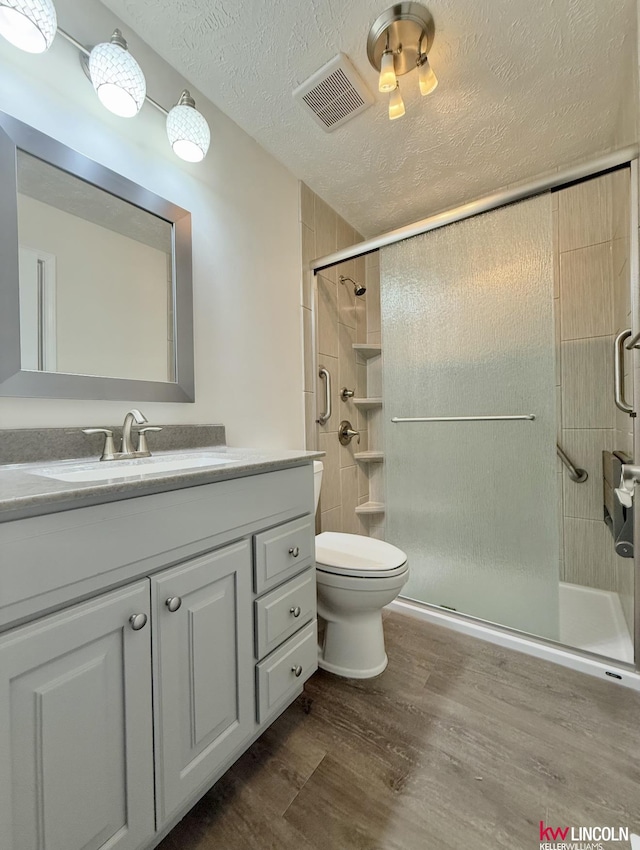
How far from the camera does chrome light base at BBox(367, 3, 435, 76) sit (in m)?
1.14

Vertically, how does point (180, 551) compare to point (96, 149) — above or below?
below

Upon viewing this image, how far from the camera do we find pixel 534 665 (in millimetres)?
1386

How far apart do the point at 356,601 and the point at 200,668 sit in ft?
2.09

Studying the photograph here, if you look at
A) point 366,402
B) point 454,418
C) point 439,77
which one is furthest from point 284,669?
point 439,77

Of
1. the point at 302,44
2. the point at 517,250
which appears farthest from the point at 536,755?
the point at 302,44

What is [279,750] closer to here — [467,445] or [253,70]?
[467,445]

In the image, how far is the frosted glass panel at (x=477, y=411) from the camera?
4.79ft

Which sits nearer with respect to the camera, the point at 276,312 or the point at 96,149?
the point at 96,149

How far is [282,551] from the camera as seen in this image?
1013mm

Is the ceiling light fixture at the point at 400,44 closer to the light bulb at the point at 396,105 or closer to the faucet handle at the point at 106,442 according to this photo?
the light bulb at the point at 396,105

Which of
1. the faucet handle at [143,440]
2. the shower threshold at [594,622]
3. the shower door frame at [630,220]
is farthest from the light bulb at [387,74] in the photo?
the shower threshold at [594,622]

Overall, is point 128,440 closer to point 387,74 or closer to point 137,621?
point 137,621

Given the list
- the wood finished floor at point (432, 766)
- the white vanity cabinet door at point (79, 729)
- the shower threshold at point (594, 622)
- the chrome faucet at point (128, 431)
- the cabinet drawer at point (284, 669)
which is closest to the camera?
the white vanity cabinet door at point (79, 729)

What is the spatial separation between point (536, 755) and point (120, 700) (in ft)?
3.72
